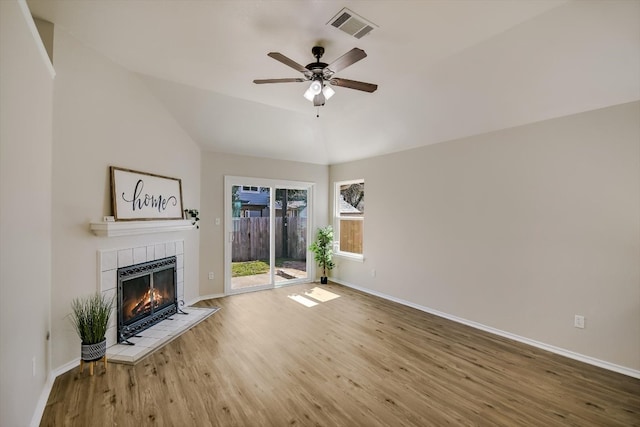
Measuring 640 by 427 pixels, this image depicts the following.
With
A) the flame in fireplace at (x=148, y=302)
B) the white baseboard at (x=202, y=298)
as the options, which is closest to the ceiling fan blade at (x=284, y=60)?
the flame in fireplace at (x=148, y=302)

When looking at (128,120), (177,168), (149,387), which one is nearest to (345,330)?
(149,387)

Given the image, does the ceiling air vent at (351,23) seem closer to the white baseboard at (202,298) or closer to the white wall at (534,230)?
the white wall at (534,230)

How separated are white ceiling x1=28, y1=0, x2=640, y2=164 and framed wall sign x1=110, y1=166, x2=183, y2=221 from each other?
99 cm

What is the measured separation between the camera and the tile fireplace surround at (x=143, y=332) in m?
2.87

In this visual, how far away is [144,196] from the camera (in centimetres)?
342

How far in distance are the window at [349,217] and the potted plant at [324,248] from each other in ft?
0.89

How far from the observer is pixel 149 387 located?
7.77 feet

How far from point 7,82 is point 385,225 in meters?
4.59

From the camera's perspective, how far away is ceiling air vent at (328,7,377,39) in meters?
2.15

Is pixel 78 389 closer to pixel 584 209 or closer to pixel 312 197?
pixel 312 197

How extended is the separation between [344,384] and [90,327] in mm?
2397

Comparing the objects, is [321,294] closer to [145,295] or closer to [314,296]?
[314,296]

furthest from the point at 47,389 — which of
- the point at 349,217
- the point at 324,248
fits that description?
the point at 349,217

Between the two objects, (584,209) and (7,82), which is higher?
(7,82)
